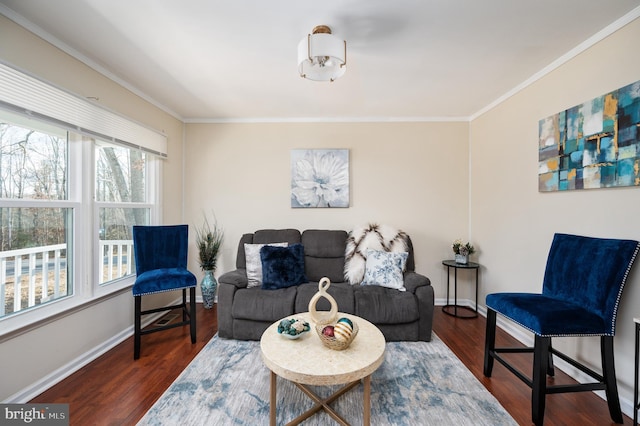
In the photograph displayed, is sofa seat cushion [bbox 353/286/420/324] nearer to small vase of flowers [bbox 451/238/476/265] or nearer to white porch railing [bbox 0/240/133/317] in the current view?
small vase of flowers [bbox 451/238/476/265]

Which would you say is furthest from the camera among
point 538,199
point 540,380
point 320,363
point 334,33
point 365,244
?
point 365,244

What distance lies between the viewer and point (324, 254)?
124 inches

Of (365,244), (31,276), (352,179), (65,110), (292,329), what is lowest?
(292,329)

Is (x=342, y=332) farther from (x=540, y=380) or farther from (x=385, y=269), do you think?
(x=385, y=269)

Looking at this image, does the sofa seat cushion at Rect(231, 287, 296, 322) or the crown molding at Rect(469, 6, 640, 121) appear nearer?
the crown molding at Rect(469, 6, 640, 121)

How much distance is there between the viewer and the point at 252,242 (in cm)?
318

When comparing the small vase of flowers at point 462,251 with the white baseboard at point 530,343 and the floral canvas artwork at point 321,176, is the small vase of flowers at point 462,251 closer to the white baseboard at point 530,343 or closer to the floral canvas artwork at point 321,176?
the white baseboard at point 530,343

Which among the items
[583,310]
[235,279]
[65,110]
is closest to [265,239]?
[235,279]

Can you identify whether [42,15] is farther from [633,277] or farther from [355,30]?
[633,277]

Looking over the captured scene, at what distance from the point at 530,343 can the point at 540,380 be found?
1.20m

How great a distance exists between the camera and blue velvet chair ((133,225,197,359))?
2.35 meters

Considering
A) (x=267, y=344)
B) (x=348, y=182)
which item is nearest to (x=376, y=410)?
(x=267, y=344)

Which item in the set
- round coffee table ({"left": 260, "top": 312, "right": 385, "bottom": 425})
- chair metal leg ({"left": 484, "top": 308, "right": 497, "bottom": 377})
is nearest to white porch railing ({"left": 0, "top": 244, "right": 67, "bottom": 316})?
round coffee table ({"left": 260, "top": 312, "right": 385, "bottom": 425})

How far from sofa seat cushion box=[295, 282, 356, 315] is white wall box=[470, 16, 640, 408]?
1.72m
